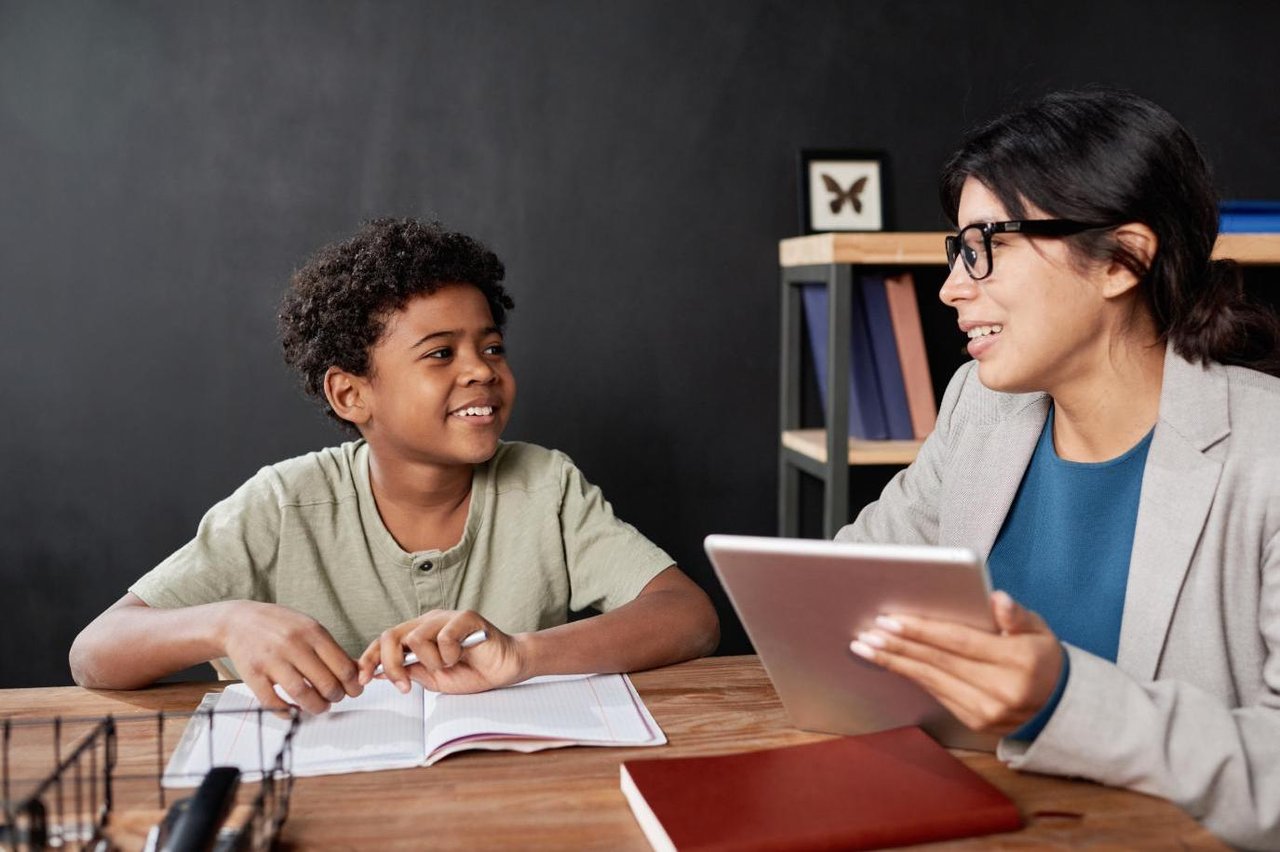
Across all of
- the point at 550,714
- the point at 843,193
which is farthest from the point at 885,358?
the point at 550,714

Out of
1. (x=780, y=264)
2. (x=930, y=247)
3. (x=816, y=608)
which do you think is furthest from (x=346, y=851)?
(x=780, y=264)

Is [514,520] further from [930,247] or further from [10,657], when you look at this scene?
[10,657]

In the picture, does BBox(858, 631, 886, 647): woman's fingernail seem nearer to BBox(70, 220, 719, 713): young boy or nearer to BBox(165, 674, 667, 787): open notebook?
BBox(165, 674, 667, 787): open notebook

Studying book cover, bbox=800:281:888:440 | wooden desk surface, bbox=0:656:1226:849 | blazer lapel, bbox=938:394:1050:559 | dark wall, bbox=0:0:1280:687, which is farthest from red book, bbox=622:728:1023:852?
dark wall, bbox=0:0:1280:687

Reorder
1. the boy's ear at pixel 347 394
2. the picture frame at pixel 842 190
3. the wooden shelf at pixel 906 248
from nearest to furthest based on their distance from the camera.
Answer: the boy's ear at pixel 347 394 → the wooden shelf at pixel 906 248 → the picture frame at pixel 842 190

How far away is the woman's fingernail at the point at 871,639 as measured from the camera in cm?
101

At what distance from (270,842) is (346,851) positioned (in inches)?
2.5

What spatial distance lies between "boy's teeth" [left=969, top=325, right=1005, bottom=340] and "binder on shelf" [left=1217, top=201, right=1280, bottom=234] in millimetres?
1161

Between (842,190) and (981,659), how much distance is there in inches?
→ 67.3

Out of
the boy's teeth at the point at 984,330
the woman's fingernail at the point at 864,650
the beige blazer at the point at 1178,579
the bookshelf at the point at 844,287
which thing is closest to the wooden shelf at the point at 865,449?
the bookshelf at the point at 844,287

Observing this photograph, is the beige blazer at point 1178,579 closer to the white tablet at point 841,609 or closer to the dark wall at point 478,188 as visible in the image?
the white tablet at point 841,609

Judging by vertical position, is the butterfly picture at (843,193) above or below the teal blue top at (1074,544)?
above

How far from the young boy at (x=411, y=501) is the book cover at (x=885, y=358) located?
0.81 m

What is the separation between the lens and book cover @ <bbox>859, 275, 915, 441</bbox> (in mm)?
2373
